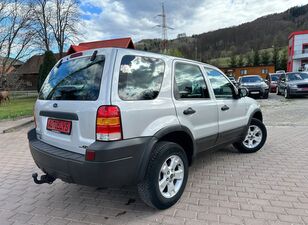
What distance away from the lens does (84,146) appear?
100 inches

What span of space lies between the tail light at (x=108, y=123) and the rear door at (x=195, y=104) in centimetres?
91

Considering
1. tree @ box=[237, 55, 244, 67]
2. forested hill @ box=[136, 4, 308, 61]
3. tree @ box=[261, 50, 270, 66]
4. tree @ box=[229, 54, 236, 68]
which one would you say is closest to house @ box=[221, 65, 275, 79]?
tree @ box=[229, 54, 236, 68]

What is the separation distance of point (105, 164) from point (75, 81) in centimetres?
108

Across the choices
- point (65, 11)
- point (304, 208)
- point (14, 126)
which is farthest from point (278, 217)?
point (65, 11)

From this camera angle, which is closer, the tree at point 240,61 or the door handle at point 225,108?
the door handle at point 225,108

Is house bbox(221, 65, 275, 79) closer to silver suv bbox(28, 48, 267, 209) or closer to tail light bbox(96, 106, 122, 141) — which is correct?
silver suv bbox(28, 48, 267, 209)

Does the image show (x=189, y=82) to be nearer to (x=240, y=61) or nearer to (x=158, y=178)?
(x=158, y=178)

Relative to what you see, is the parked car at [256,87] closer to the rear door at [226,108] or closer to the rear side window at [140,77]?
the rear door at [226,108]

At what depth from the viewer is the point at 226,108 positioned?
4059 mm

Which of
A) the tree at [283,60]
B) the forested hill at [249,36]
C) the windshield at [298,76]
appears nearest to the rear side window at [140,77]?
the windshield at [298,76]

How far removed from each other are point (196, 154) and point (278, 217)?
1.23 metres

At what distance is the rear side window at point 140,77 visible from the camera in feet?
8.51

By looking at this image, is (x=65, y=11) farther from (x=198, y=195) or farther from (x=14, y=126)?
(x=198, y=195)

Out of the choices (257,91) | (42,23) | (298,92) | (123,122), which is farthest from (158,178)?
(42,23)
